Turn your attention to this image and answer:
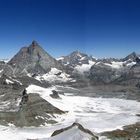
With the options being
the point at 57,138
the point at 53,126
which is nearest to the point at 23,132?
the point at 53,126

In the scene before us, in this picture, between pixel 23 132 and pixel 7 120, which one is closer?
pixel 23 132

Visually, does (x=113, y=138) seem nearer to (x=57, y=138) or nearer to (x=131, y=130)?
(x=131, y=130)

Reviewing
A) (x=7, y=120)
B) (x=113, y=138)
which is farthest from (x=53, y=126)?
(x=113, y=138)

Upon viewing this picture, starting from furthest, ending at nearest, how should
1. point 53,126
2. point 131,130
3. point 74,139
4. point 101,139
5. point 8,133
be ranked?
point 53,126, point 131,130, point 8,133, point 101,139, point 74,139

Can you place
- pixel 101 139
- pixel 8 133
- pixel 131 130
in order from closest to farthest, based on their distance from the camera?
pixel 101 139
pixel 8 133
pixel 131 130

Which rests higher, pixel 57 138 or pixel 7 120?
pixel 7 120

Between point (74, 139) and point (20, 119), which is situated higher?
point (20, 119)

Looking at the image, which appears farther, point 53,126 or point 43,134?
point 53,126

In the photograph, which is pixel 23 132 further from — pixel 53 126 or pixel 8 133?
pixel 53 126

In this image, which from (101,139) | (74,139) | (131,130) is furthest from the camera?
(131,130)
